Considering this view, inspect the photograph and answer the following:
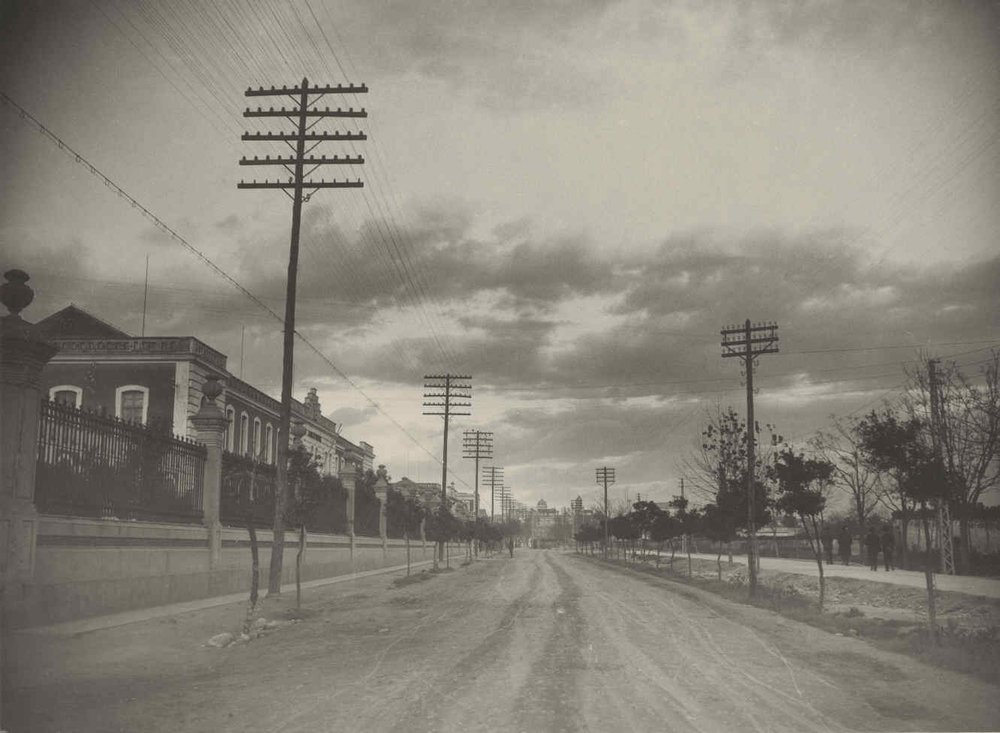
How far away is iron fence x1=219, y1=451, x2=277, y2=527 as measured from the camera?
2064 cm

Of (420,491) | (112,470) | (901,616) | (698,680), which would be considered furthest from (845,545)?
(420,491)

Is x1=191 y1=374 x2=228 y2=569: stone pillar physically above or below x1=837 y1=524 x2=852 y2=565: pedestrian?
above

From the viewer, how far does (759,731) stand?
686cm

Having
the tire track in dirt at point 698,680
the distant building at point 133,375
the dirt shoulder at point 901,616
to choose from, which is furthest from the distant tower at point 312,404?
the tire track in dirt at point 698,680

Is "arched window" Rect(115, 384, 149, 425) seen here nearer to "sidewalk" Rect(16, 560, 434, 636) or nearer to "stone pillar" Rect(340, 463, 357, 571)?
"stone pillar" Rect(340, 463, 357, 571)

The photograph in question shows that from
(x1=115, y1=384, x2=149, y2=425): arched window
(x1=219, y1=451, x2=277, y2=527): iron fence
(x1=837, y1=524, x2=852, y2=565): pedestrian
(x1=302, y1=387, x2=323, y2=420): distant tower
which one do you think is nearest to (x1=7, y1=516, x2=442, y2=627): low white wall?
(x1=219, y1=451, x2=277, y2=527): iron fence

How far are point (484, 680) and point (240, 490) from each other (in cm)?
1301

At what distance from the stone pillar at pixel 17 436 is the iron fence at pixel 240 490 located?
7.68 meters

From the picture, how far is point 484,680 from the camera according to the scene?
8.94m

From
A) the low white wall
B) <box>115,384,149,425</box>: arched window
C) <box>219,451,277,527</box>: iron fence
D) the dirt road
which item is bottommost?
the dirt road

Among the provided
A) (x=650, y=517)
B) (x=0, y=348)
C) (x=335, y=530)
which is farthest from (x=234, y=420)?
(x=0, y=348)

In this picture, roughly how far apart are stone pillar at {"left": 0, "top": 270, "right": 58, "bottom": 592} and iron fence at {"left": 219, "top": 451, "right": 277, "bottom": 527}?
7.68 meters

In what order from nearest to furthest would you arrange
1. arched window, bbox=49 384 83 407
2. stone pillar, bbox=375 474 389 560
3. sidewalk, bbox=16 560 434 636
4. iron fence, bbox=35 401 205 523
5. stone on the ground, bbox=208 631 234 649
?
sidewalk, bbox=16 560 434 636, stone on the ground, bbox=208 631 234 649, iron fence, bbox=35 401 205 523, arched window, bbox=49 384 83 407, stone pillar, bbox=375 474 389 560

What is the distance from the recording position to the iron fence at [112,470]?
42.5 ft
